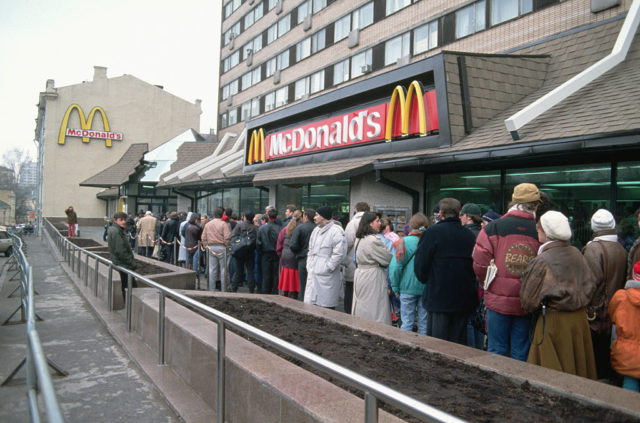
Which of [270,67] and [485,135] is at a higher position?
[270,67]

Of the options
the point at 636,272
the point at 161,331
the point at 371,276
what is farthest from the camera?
the point at 371,276

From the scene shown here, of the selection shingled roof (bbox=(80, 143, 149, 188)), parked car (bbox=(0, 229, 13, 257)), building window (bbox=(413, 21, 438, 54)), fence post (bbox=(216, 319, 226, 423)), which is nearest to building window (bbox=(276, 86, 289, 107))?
shingled roof (bbox=(80, 143, 149, 188))

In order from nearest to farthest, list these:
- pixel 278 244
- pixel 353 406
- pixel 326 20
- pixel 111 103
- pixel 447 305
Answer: pixel 353 406 < pixel 447 305 < pixel 278 244 < pixel 326 20 < pixel 111 103

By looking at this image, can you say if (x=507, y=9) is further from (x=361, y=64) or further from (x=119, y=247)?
(x=119, y=247)

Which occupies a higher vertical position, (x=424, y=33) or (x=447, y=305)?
(x=424, y=33)

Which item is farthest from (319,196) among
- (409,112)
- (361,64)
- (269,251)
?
(361,64)

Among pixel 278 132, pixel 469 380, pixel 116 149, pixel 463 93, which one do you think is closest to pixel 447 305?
pixel 469 380

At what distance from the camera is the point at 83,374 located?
5.23m

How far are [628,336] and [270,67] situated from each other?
37429mm

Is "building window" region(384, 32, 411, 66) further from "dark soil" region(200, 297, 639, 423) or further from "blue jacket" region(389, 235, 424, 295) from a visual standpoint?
"dark soil" region(200, 297, 639, 423)

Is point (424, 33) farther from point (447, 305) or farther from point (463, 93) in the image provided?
A: point (447, 305)

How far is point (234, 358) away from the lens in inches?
150

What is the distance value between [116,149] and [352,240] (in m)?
48.5

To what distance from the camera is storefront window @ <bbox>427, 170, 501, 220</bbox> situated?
9.07 m
